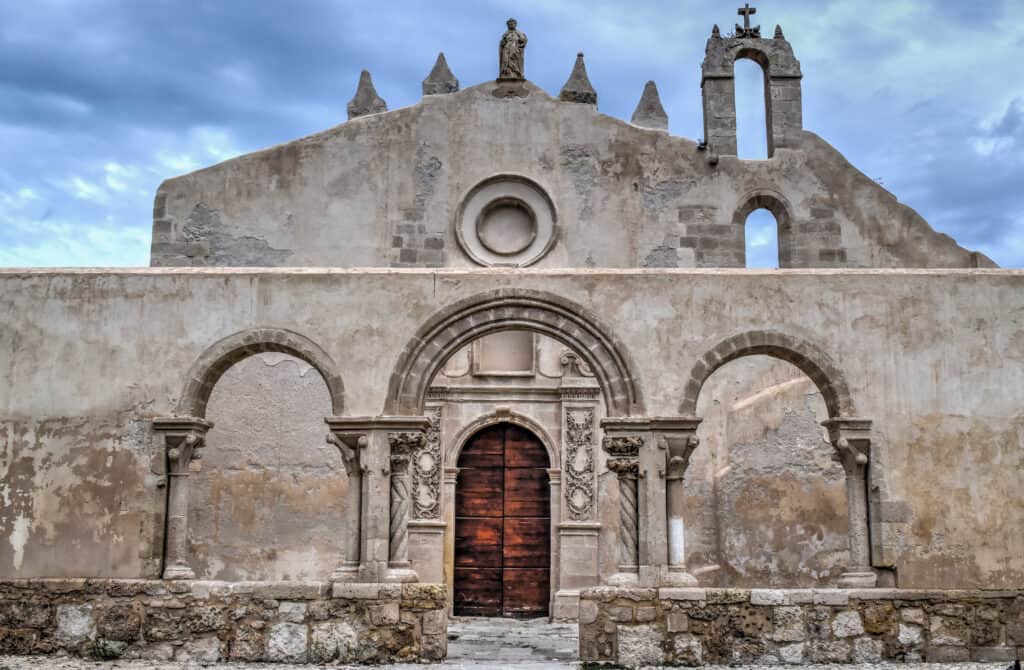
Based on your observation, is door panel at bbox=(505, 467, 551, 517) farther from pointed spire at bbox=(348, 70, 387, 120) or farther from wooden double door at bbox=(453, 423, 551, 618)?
pointed spire at bbox=(348, 70, 387, 120)

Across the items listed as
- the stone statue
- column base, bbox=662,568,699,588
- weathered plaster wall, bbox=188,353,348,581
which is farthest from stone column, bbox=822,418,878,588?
the stone statue

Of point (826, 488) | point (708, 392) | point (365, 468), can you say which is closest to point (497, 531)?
point (708, 392)

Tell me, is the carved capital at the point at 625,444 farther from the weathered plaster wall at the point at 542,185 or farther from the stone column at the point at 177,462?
the weathered plaster wall at the point at 542,185

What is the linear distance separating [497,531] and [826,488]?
4586 millimetres

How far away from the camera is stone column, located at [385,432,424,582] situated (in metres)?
10.4

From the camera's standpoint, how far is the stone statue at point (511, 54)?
53.1ft

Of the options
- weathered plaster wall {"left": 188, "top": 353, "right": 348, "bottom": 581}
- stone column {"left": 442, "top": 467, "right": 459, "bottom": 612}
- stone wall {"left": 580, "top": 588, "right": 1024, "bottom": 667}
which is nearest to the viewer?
stone wall {"left": 580, "top": 588, "right": 1024, "bottom": 667}

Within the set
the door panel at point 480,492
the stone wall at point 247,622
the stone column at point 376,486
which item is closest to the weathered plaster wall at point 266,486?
the door panel at point 480,492

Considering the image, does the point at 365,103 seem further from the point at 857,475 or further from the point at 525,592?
the point at 857,475

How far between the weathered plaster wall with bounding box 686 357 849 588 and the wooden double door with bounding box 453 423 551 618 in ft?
7.00

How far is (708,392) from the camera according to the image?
15.7 meters

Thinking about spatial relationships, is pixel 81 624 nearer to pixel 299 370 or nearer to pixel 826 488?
pixel 299 370

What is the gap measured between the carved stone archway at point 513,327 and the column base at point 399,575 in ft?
4.71

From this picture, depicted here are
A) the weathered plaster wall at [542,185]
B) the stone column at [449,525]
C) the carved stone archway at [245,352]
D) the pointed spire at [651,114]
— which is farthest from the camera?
the pointed spire at [651,114]
